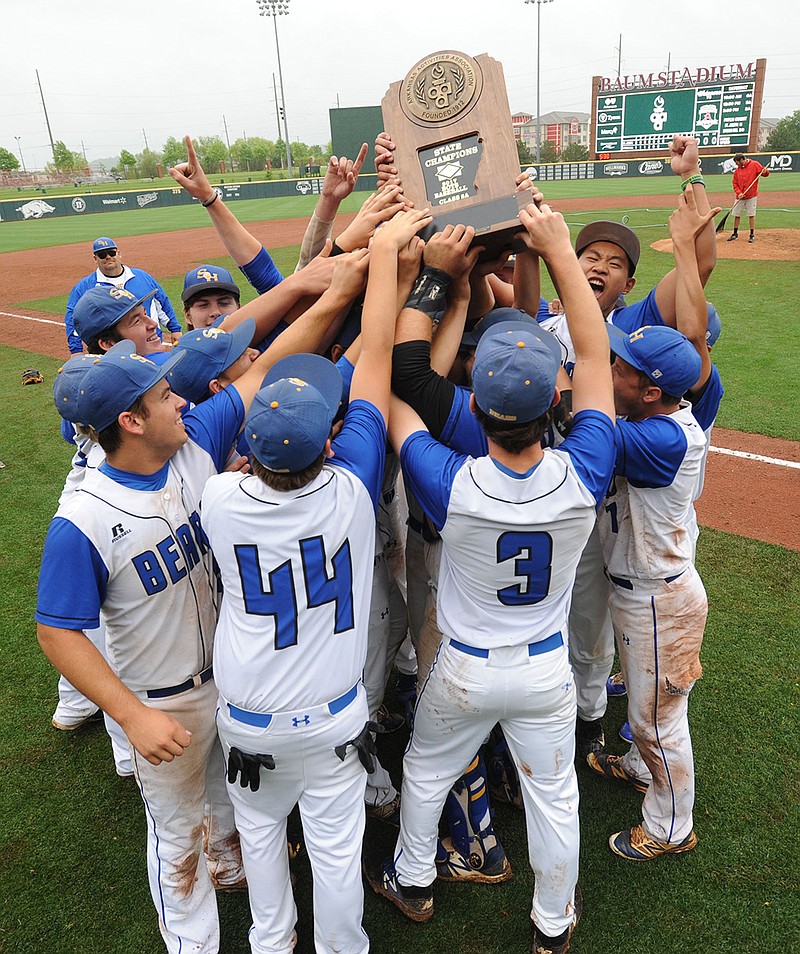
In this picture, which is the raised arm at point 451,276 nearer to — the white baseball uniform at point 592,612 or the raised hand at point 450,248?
the raised hand at point 450,248

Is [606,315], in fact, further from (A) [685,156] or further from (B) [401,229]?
(B) [401,229]

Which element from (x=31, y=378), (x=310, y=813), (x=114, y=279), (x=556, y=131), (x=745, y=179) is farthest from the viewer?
(x=556, y=131)

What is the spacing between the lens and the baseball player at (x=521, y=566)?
221 centimetres

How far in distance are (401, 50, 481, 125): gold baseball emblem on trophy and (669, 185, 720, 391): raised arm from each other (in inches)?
45.7

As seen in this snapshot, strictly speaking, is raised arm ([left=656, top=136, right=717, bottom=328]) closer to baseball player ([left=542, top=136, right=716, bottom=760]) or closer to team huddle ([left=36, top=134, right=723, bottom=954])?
baseball player ([left=542, top=136, right=716, bottom=760])

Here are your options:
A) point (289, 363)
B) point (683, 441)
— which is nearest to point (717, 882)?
point (683, 441)

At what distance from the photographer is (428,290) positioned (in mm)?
2535

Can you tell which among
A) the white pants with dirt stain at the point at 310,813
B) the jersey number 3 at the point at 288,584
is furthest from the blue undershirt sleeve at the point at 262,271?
the white pants with dirt stain at the point at 310,813

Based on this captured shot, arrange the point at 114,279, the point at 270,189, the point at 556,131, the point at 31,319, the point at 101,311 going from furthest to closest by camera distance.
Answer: the point at 556,131 < the point at 270,189 < the point at 31,319 < the point at 114,279 < the point at 101,311

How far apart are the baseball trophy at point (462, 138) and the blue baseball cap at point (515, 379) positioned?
0.55 m

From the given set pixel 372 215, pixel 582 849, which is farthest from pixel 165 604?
pixel 582 849

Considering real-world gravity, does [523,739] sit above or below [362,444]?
below

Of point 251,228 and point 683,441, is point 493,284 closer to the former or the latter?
point 683,441

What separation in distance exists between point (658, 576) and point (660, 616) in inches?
6.8
